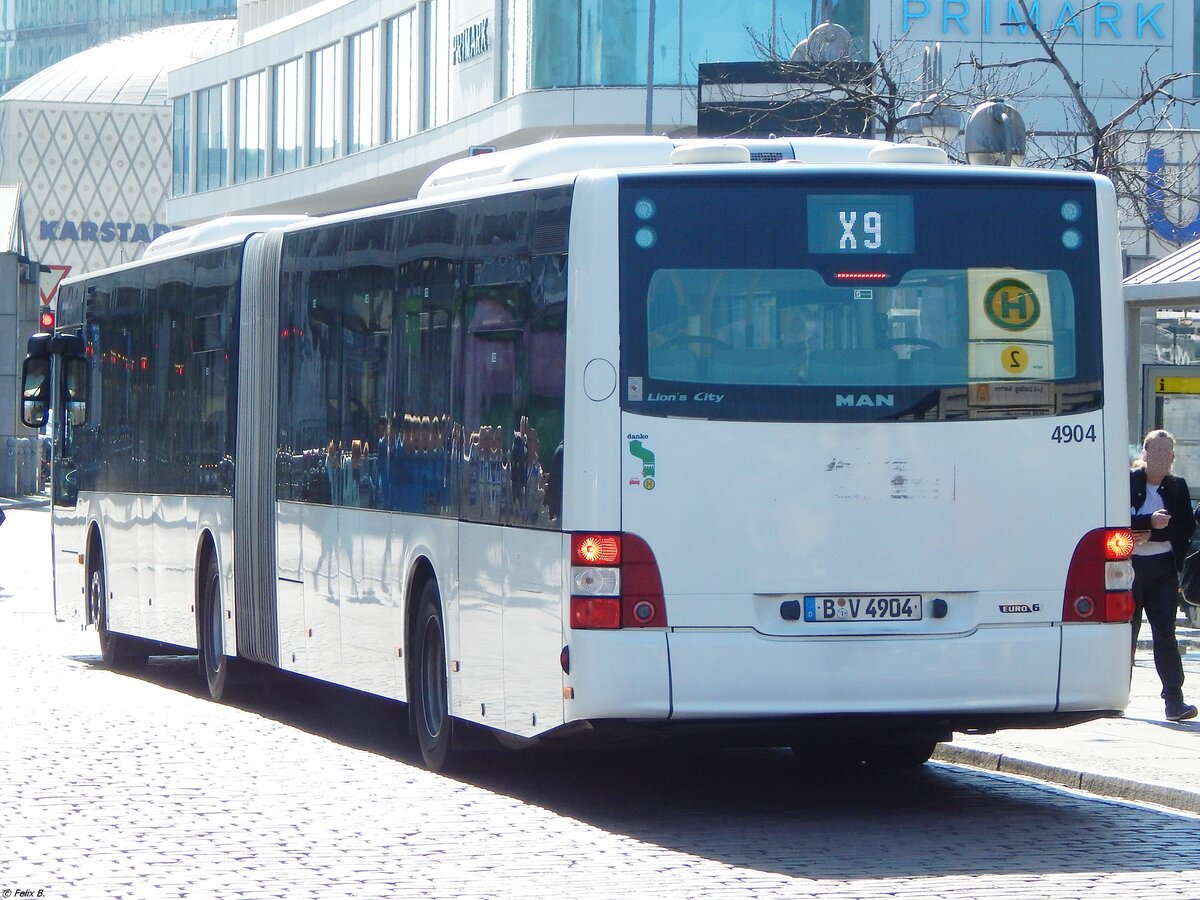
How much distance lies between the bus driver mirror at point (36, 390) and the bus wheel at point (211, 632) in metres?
3.64

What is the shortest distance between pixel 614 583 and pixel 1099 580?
210 cm

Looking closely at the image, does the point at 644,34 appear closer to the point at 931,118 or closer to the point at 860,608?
the point at 931,118

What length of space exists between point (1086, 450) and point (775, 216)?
1.66 m

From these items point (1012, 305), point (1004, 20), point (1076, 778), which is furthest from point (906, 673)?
point (1004, 20)

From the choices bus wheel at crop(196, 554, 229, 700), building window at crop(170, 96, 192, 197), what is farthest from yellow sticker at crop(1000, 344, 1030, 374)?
building window at crop(170, 96, 192, 197)

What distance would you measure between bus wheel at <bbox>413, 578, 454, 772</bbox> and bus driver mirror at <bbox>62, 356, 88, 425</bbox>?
7892mm

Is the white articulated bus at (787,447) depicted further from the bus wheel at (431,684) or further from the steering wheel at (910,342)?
the bus wheel at (431,684)

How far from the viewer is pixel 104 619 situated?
18297 mm

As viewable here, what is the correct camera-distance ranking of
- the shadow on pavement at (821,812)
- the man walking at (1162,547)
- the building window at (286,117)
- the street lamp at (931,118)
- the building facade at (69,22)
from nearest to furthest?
the shadow on pavement at (821,812)
the man walking at (1162,547)
the street lamp at (931,118)
the building window at (286,117)
the building facade at (69,22)

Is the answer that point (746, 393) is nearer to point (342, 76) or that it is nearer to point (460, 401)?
point (460, 401)

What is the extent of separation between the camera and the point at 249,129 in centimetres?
7450

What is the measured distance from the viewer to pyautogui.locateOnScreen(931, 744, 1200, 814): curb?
34.4ft

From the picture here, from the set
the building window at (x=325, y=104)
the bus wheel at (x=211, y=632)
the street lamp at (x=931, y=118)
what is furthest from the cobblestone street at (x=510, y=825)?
the building window at (x=325, y=104)

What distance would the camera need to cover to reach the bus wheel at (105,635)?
18266 mm
